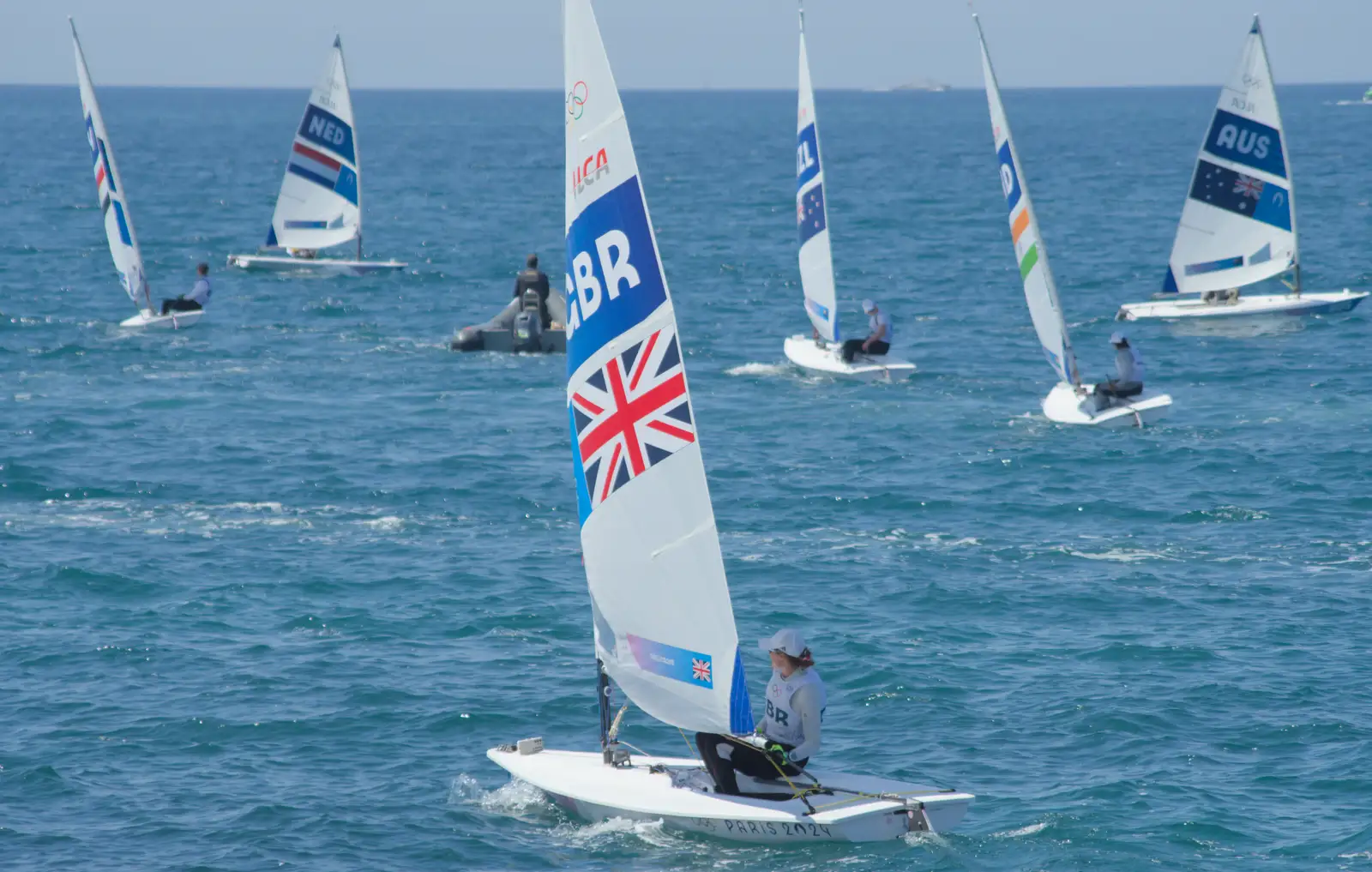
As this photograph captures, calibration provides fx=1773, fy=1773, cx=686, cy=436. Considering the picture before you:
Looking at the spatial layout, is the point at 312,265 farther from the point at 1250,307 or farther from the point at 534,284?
the point at 1250,307

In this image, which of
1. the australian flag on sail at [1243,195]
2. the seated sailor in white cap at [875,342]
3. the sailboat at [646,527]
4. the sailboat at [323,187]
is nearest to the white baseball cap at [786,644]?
the sailboat at [646,527]

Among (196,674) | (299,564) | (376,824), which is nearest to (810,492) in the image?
(299,564)

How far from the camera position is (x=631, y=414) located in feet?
51.4

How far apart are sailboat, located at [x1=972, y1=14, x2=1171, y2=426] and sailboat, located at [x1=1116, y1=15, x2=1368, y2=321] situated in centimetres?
1308

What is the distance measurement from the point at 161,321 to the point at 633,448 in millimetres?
33127

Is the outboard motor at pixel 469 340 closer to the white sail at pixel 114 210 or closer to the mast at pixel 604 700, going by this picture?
the white sail at pixel 114 210

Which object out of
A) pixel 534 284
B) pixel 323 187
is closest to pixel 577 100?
pixel 534 284

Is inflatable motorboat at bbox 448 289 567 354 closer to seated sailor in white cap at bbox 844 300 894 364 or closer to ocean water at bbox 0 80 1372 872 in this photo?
ocean water at bbox 0 80 1372 872

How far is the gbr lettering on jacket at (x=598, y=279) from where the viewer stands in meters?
15.3

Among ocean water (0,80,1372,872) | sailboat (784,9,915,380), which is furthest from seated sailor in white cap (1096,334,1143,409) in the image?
sailboat (784,9,915,380)

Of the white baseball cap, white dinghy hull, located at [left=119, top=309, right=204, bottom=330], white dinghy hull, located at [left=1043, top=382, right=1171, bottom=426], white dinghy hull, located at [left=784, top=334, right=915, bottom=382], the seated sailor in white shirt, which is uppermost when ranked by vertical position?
the seated sailor in white shirt

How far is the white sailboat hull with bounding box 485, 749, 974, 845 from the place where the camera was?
1541 cm

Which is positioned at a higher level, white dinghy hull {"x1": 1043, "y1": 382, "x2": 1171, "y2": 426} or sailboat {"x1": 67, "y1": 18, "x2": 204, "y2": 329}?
sailboat {"x1": 67, "y1": 18, "x2": 204, "y2": 329}

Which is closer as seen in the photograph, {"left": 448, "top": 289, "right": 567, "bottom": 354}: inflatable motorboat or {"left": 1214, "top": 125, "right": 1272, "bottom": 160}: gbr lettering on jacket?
{"left": 448, "top": 289, "right": 567, "bottom": 354}: inflatable motorboat
